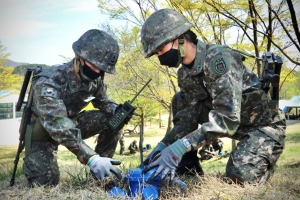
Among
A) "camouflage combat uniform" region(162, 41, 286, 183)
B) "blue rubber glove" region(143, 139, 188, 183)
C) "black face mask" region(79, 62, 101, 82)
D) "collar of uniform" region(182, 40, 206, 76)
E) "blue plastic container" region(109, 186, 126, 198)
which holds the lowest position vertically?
"blue plastic container" region(109, 186, 126, 198)

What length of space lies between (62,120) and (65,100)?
578 mm

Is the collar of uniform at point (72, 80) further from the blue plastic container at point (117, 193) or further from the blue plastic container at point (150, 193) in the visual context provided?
the blue plastic container at point (150, 193)

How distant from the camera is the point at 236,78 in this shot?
9.30 ft

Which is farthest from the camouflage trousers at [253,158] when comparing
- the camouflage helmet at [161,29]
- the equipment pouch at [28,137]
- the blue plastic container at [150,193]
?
the equipment pouch at [28,137]

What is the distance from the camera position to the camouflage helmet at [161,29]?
300cm

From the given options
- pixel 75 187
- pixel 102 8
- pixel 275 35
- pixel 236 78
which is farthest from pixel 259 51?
pixel 102 8

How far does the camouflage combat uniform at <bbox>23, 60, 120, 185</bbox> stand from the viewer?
A: 308 cm

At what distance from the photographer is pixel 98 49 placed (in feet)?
11.4

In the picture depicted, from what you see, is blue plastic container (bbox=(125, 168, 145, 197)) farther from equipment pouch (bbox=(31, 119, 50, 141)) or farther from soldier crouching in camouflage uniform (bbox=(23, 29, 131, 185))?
equipment pouch (bbox=(31, 119, 50, 141))

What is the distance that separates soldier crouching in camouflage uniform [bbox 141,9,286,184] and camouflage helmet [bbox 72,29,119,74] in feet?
1.70

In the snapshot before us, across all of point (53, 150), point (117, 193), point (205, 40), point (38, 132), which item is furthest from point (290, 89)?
point (117, 193)

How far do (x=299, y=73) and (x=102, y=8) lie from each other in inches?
265

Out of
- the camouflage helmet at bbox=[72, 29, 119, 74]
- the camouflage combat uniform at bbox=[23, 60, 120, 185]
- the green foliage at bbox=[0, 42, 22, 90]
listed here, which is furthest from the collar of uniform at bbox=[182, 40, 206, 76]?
the green foliage at bbox=[0, 42, 22, 90]

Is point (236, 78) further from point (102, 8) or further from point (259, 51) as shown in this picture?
point (102, 8)
